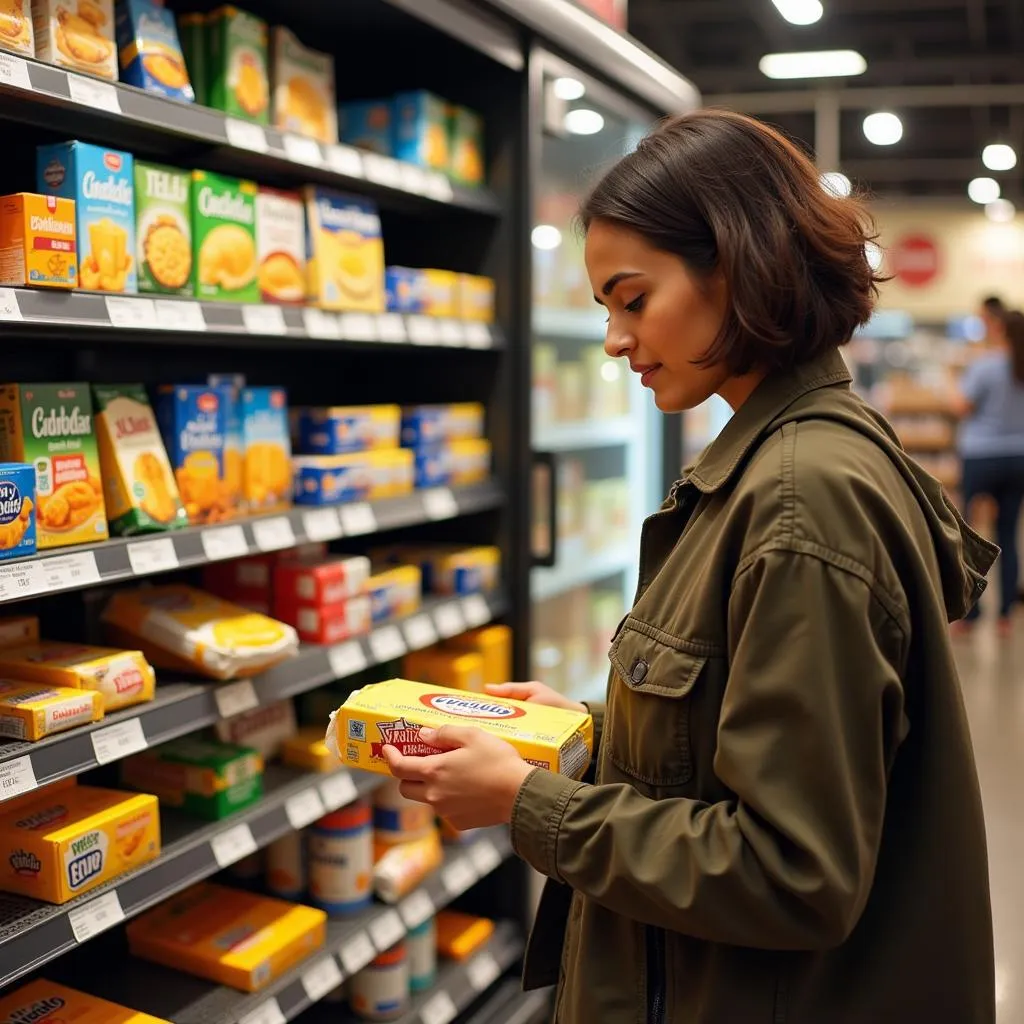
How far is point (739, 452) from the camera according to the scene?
4.29 feet

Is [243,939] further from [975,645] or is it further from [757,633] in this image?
[975,645]

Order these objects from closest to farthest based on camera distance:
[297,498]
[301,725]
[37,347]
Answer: [37,347]
[297,498]
[301,725]

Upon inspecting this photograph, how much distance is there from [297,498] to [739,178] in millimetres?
1455

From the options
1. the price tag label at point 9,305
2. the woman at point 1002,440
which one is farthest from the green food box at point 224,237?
the woman at point 1002,440

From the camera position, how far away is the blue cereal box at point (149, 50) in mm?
1996

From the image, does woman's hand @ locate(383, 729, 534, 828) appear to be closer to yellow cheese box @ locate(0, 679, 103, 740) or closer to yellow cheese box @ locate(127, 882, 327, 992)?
yellow cheese box @ locate(0, 679, 103, 740)

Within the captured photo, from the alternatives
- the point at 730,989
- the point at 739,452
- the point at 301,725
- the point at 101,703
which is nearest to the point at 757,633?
the point at 739,452

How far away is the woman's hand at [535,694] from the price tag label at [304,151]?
114cm

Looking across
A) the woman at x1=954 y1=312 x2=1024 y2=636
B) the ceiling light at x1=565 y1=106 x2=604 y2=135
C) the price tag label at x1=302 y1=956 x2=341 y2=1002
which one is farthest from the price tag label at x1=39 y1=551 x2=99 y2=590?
the woman at x1=954 y1=312 x2=1024 y2=636

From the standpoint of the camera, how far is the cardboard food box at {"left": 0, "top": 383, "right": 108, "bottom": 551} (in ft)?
6.08

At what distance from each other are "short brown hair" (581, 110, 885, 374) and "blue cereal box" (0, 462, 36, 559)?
0.97 m

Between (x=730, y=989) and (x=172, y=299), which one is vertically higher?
(x=172, y=299)

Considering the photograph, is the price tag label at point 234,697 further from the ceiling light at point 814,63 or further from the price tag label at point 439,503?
the ceiling light at point 814,63

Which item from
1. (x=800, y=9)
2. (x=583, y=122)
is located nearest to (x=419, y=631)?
(x=583, y=122)
